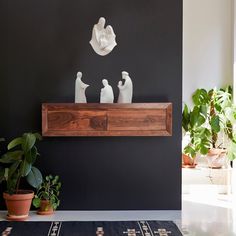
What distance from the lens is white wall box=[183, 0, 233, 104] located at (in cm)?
645

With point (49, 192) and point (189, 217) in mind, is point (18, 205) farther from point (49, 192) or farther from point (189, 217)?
point (189, 217)

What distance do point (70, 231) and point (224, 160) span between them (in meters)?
2.87

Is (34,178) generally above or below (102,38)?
below

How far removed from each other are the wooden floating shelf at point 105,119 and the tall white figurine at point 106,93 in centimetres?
7

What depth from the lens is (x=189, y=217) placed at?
4.73 metres

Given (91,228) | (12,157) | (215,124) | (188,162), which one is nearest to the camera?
(91,228)

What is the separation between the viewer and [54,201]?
478cm

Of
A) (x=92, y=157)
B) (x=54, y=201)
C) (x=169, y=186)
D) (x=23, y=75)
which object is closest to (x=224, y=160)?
(x=169, y=186)

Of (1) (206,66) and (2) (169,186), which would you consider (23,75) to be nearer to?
(2) (169,186)

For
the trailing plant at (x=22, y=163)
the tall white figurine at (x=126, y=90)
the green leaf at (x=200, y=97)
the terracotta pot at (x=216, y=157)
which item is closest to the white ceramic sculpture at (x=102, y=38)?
the tall white figurine at (x=126, y=90)

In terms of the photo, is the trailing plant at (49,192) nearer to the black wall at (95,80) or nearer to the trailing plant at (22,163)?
the black wall at (95,80)

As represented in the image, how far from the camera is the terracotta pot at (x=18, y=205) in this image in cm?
450

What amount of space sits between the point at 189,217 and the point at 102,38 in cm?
213

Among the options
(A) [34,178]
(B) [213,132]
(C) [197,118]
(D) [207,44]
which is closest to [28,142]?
(A) [34,178]
